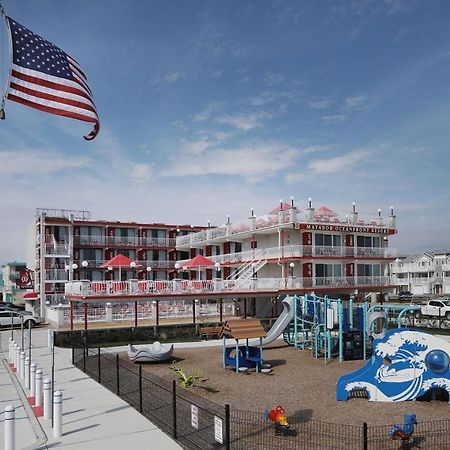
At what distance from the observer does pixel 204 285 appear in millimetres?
36250

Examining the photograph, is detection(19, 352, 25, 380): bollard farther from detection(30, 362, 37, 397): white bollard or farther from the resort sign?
the resort sign

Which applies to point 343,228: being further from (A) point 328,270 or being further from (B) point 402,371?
(B) point 402,371

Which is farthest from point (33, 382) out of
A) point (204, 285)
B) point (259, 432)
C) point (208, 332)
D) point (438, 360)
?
point (204, 285)

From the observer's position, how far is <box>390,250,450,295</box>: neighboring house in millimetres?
89500

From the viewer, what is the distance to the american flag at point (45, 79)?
12516 millimetres

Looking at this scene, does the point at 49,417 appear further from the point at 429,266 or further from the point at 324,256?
the point at 429,266

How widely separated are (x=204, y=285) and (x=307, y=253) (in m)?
8.90

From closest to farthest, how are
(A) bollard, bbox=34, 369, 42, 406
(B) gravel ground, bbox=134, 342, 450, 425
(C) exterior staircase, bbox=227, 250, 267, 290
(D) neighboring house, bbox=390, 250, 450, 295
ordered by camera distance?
(B) gravel ground, bbox=134, 342, 450, 425, (A) bollard, bbox=34, 369, 42, 406, (C) exterior staircase, bbox=227, 250, 267, 290, (D) neighboring house, bbox=390, 250, 450, 295

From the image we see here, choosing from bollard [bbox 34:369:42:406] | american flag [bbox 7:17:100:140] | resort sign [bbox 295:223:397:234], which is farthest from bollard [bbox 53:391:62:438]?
resort sign [bbox 295:223:397:234]

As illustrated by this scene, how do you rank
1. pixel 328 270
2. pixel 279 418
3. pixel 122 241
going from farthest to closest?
pixel 122 241 < pixel 328 270 < pixel 279 418

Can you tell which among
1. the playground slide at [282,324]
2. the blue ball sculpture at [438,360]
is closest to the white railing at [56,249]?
the playground slide at [282,324]

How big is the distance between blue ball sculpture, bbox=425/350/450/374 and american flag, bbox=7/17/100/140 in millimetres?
11690

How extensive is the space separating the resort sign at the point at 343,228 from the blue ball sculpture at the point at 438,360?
24.5 metres

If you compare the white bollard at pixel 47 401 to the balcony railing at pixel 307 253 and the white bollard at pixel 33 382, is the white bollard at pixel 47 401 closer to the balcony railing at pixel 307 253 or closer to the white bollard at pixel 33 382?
the white bollard at pixel 33 382
